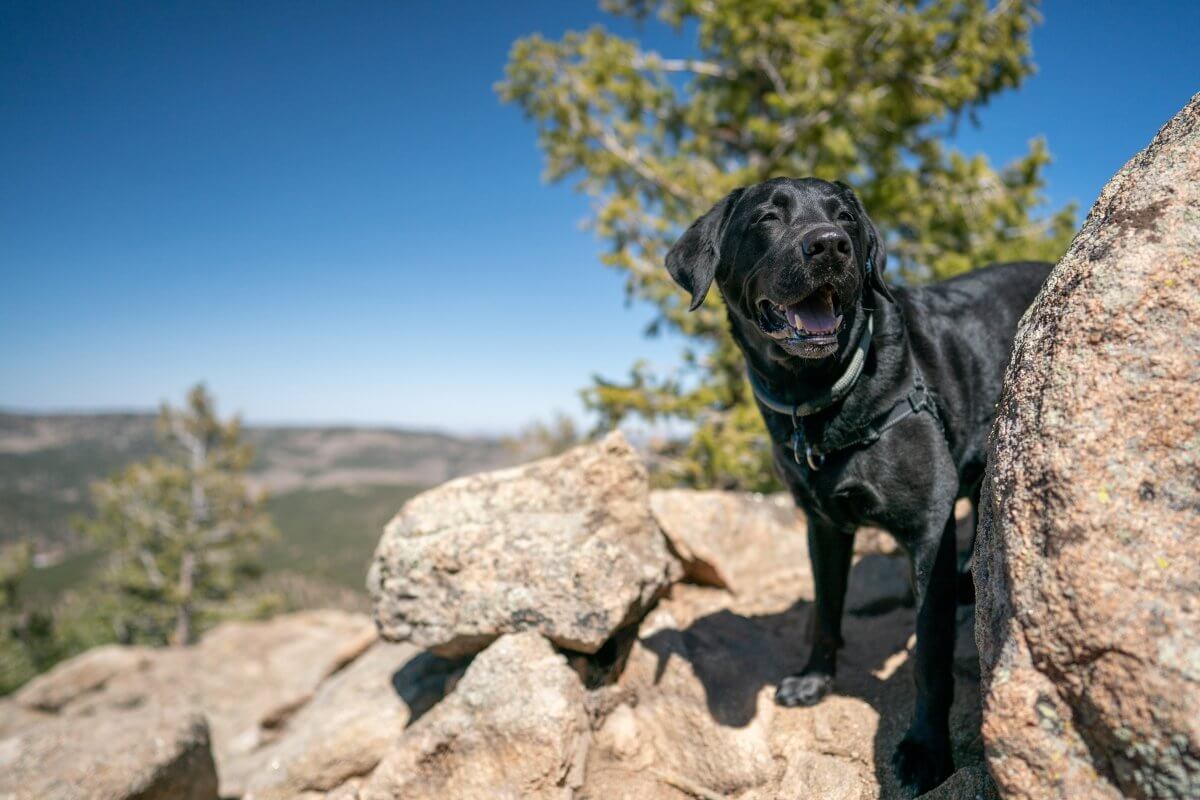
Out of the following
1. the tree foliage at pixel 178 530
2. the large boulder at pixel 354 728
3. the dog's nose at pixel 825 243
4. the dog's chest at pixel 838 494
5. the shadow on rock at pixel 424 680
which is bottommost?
the tree foliage at pixel 178 530

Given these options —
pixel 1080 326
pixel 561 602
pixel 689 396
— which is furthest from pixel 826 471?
pixel 689 396

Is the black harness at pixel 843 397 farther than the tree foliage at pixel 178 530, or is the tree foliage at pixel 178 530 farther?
the tree foliage at pixel 178 530

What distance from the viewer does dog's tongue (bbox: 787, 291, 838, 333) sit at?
281 cm

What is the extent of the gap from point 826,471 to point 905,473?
0.35 meters

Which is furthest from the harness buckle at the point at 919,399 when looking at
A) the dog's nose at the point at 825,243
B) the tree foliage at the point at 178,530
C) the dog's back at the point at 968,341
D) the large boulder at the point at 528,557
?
the tree foliage at the point at 178,530

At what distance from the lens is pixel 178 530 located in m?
27.6

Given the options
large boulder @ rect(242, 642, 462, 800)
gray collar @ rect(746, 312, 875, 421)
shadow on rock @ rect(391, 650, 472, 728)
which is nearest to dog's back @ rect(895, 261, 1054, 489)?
gray collar @ rect(746, 312, 875, 421)

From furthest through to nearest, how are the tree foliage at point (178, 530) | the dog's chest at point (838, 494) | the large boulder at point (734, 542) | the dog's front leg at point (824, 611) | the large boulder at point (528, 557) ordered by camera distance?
the tree foliage at point (178, 530) → the large boulder at point (734, 542) → the large boulder at point (528, 557) → the dog's front leg at point (824, 611) → the dog's chest at point (838, 494)

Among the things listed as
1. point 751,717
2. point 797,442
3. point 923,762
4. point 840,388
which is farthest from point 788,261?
point 751,717

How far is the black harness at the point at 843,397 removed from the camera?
2.94 meters

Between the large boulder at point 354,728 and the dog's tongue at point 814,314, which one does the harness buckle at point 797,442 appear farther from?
the large boulder at point 354,728

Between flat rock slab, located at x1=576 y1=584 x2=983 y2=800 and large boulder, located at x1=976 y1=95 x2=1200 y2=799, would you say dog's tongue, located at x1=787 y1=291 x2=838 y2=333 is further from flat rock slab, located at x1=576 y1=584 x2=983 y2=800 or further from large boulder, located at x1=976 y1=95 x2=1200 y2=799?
flat rock slab, located at x1=576 y1=584 x2=983 y2=800

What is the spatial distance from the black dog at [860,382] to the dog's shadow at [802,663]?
261 mm

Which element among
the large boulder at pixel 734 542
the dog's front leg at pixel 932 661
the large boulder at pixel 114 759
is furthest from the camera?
the large boulder at pixel 734 542
